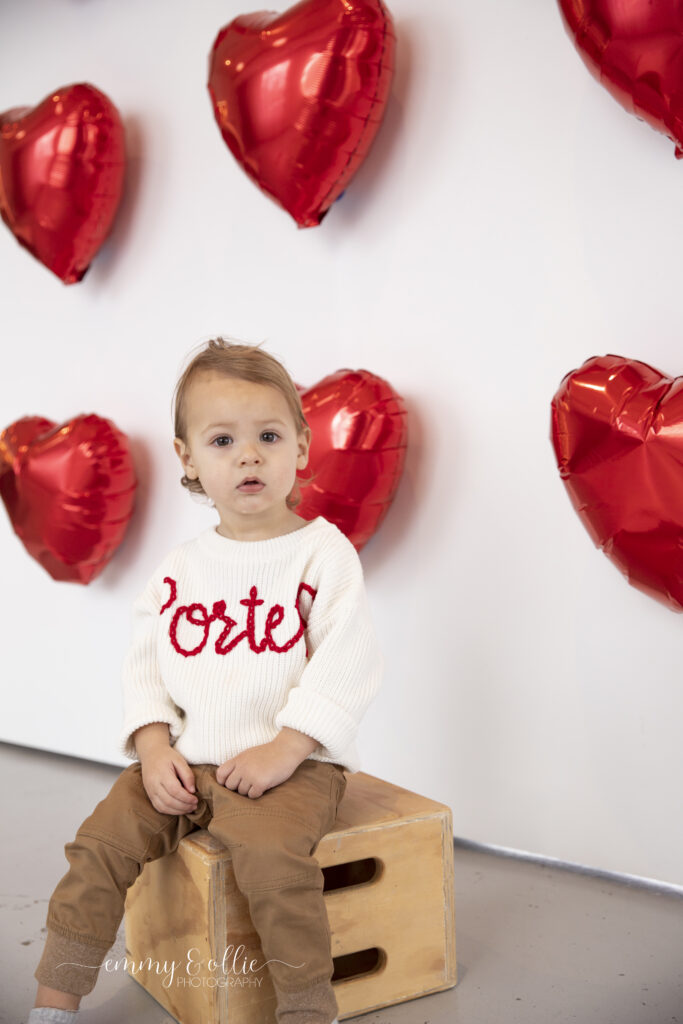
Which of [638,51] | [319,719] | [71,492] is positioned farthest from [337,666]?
[71,492]

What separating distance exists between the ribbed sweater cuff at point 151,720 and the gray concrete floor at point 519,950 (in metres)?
0.29

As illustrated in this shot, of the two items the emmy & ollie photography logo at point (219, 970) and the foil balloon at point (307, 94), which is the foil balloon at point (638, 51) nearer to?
the foil balloon at point (307, 94)

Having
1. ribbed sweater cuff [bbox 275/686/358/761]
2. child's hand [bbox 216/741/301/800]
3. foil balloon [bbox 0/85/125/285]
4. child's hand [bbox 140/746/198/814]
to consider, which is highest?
foil balloon [bbox 0/85/125/285]

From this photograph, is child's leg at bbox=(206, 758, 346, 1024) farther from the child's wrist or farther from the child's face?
the child's face

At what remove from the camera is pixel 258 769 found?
3.58 ft

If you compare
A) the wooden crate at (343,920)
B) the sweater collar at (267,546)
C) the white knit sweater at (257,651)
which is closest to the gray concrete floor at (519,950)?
the wooden crate at (343,920)

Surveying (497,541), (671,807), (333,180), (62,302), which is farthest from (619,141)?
(62,302)

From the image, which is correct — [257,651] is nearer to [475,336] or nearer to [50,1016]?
[50,1016]

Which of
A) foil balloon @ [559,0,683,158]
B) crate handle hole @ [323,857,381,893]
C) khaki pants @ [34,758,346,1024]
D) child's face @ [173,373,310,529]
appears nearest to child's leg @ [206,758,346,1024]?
khaki pants @ [34,758,346,1024]

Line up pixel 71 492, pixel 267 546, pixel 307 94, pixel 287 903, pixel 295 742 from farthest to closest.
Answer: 1. pixel 71 492
2. pixel 307 94
3. pixel 267 546
4. pixel 295 742
5. pixel 287 903

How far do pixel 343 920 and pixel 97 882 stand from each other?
0.26 metres

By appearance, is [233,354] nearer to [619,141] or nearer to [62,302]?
[619,141]

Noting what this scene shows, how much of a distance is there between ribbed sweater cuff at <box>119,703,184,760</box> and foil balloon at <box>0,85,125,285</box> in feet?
3.69

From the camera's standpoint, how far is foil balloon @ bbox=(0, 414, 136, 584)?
193 cm
